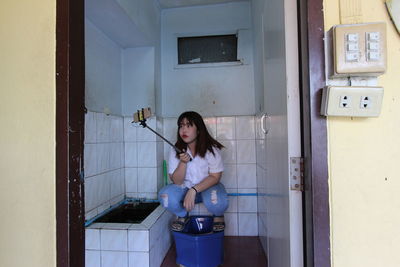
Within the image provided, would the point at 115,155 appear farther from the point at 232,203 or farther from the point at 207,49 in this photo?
the point at 207,49

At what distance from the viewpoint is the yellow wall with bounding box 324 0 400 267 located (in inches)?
19.7

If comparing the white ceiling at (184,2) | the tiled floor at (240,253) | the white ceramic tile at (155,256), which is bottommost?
the tiled floor at (240,253)

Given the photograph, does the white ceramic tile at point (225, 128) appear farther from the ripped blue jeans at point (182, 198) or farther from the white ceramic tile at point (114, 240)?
the white ceramic tile at point (114, 240)

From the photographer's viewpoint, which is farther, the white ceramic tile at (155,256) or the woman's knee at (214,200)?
the woman's knee at (214,200)

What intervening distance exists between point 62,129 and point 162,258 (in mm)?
1204

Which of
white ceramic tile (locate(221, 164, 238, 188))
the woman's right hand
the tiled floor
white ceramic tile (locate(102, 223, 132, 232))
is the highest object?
the woman's right hand

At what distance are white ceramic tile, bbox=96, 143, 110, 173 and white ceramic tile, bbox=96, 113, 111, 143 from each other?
1.6 inches

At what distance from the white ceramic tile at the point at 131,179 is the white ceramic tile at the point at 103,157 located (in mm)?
230

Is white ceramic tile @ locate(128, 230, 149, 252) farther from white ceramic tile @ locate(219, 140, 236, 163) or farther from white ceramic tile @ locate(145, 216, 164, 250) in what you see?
white ceramic tile @ locate(219, 140, 236, 163)

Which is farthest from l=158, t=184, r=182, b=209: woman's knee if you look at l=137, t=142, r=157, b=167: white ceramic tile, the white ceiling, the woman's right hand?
the white ceiling

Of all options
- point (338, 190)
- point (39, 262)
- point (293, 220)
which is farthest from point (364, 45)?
point (39, 262)

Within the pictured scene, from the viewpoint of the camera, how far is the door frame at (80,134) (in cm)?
51

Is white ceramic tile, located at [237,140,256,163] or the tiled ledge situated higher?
white ceramic tile, located at [237,140,256,163]

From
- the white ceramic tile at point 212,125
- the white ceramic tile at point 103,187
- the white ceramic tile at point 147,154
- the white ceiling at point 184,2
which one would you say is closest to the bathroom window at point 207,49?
the white ceiling at point 184,2
